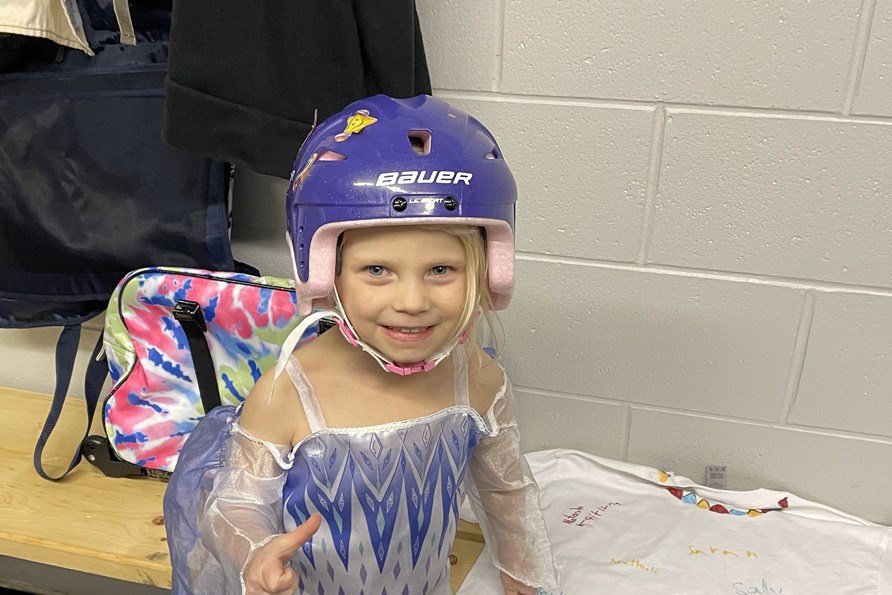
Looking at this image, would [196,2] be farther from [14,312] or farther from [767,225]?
[767,225]

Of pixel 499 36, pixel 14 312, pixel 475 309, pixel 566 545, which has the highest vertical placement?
pixel 499 36

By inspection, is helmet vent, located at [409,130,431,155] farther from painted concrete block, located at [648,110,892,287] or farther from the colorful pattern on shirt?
painted concrete block, located at [648,110,892,287]

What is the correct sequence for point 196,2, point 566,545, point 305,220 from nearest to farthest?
point 305,220 < point 196,2 < point 566,545

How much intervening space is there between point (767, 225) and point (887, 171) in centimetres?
18

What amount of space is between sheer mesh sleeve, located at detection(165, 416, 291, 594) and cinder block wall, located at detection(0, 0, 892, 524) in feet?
1.58

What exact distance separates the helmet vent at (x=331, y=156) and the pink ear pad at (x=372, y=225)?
71mm

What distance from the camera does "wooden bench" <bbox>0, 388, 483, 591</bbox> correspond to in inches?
46.6

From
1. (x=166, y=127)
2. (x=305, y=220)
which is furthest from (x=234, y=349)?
(x=305, y=220)

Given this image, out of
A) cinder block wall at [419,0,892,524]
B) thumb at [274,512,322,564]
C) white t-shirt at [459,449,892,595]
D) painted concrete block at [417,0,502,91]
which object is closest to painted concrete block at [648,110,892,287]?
cinder block wall at [419,0,892,524]

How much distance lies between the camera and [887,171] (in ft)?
3.70

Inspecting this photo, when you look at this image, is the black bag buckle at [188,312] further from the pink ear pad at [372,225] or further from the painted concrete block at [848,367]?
the painted concrete block at [848,367]

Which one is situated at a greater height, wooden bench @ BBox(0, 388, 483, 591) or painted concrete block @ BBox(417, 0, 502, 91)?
painted concrete block @ BBox(417, 0, 502, 91)

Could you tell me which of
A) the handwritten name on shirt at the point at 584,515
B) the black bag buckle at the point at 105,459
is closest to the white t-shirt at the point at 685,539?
the handwritten name on shirt at the point at 584,515

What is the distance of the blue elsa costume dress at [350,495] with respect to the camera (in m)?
0.90
